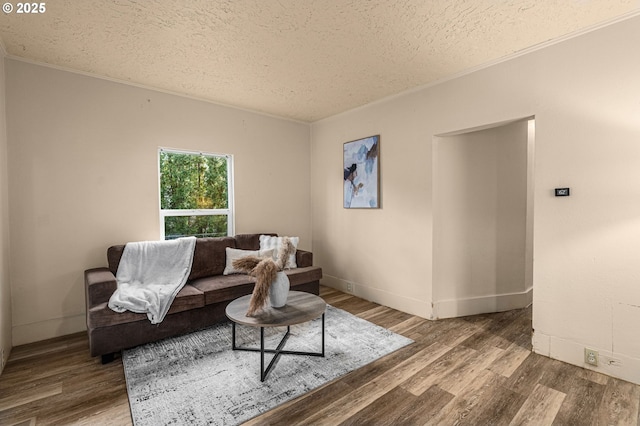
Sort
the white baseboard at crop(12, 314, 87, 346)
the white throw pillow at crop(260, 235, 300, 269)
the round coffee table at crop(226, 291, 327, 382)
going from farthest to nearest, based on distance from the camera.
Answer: the white throw pillow at crop(260, 235, 300, 269)
the white baseboard at crop(12, 314, 87, 346)
the round coffee table at crop(226, 291, 327, 382)

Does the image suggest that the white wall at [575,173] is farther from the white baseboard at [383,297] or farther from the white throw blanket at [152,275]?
the white throw blanket at [152,275]

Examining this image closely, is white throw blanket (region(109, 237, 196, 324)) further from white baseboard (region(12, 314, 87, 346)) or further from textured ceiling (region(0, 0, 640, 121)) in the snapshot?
textured ceiling (region(0, 0, 640, 121))

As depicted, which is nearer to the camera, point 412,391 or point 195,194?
point 412,391

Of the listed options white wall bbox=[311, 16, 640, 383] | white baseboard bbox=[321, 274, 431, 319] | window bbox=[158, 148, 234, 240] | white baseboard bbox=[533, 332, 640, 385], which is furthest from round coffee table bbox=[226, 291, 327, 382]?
white baseboard bbox=[533, 332, 640, 385]

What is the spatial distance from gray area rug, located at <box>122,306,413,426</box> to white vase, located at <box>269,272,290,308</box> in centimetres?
48

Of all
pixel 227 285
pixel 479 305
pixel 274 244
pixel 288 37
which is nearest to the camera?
pixel 288 37

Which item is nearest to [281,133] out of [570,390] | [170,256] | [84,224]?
[170,256]

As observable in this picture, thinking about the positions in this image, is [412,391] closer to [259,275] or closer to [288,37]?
[259,275]

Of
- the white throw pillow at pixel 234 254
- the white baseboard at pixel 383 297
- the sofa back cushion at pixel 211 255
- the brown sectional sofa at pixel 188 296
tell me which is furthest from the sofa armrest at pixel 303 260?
the white baseboard at pixel 383 297

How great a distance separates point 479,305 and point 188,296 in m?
3.26

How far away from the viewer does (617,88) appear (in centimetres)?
216

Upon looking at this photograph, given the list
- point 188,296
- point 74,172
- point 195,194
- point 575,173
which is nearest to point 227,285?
point 188,296

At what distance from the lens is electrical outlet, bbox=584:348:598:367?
2243 mm

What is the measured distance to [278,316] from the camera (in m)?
2.23
